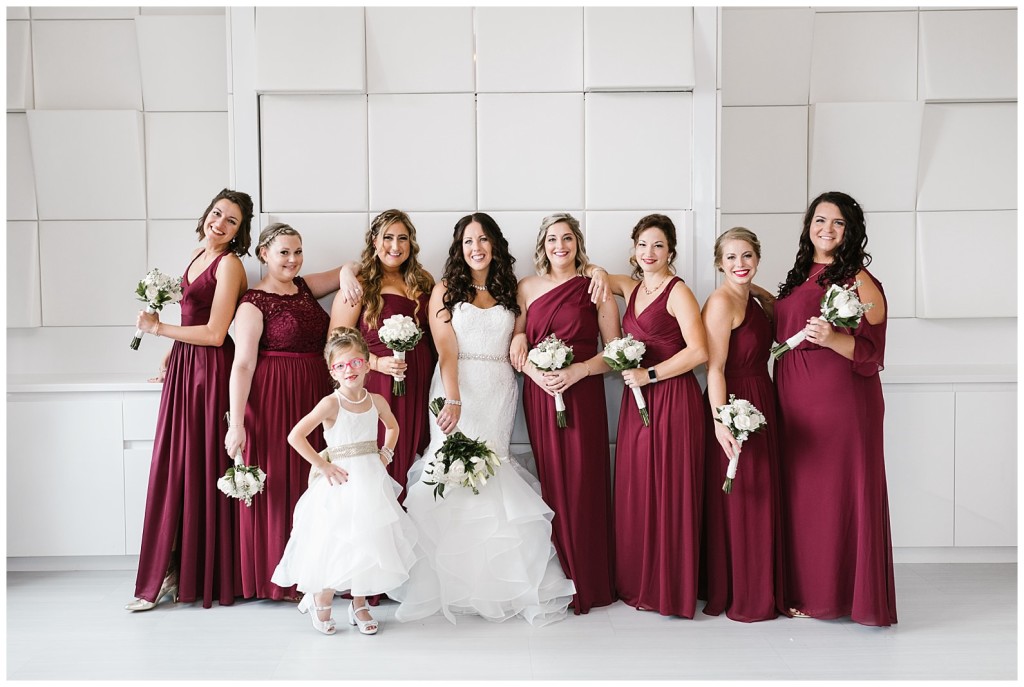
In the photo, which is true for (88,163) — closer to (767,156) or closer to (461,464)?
(461,464)

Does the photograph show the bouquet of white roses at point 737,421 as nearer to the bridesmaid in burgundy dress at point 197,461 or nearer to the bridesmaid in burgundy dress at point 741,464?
the bridesmaid in burgundy dress at point 741,464

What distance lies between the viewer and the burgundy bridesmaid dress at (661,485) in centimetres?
381

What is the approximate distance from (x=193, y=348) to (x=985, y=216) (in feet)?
16.6

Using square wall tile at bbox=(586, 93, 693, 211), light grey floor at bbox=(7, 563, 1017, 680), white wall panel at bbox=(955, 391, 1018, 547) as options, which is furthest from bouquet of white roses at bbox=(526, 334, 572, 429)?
white wall panel at bbox=(955, 391, 1018, 547)

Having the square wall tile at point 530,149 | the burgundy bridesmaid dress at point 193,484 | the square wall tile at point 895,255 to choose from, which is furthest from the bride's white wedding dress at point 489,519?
the square wall tile at point 895,255

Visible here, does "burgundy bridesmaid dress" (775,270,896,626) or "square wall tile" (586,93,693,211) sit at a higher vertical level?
"square wall tile" (586,93,693,211)

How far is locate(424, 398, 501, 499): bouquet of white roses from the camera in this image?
3.67 meters

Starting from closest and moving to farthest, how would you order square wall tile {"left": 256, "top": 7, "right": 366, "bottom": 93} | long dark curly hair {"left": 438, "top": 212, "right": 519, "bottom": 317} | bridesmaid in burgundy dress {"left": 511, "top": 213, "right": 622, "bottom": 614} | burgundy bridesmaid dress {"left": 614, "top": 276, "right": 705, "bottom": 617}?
burgundy bridesmaid dress {"left": 614, "top": 276, "right": 705, "bottom": 617}
bridesmaid in burgundy dress {"left": 511, "top": 213, "right": 622, "bottom": 614}
long dark curly hair {"left": 438, "top": 212, "right": 519, "bottom": 317}
square wall tile {"left": 256, "top": 7, "right": 366, "bottom": 93}

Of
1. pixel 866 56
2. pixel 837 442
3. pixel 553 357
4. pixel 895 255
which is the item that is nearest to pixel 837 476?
pixel 837 442

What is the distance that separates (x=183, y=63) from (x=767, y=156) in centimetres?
392

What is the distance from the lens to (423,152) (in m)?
4.32

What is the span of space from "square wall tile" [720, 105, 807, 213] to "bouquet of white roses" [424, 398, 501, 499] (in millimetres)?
2549

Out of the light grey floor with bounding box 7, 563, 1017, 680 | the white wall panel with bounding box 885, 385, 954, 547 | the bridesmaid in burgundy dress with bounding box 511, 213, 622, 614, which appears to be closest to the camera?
the light grey floor with bounding box 7, 563, 1017, 680

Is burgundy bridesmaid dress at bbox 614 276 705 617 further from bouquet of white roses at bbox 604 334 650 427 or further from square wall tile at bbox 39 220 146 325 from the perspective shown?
square wall tile at bbox 39 220 146 325
